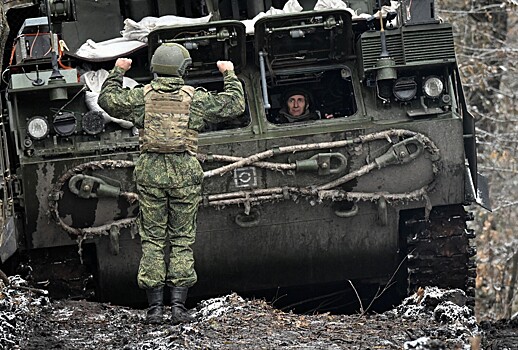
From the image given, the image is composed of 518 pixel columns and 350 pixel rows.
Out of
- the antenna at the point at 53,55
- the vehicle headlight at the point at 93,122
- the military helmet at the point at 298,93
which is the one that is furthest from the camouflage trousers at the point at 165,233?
the military helmet at the point at 298,93

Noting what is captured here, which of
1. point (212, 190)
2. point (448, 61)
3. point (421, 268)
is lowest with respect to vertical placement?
point (421, 268)

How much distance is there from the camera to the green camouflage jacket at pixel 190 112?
8.73 m

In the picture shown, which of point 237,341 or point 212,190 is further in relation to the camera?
point 212,190

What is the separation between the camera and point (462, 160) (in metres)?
10.1

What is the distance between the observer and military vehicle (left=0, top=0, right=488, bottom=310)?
32.3 ft

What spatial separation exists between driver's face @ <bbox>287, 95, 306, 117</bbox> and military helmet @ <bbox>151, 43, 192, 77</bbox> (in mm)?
1928

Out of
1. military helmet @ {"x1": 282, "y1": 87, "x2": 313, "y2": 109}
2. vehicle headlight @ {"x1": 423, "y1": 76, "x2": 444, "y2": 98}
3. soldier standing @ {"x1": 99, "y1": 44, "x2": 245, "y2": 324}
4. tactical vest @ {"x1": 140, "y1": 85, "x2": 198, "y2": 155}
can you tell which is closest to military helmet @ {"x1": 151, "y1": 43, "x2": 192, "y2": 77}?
soldier standing @ {"x1": 99, "y1": 44, "x2": 245, "y2": 324}

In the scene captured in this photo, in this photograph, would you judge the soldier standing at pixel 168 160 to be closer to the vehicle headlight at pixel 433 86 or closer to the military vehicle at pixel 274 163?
the military vehicle at pixel 274 163

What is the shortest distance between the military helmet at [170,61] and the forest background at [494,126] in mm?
10178

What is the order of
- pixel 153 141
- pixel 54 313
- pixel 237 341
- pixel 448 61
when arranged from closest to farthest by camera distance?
pixel 237 341, pixel 153 141, pixel 54 313, pixel 448 61

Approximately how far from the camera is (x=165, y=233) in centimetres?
884

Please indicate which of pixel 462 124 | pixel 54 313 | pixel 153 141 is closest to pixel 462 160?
pixel 462 124

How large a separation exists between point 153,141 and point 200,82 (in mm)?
1806

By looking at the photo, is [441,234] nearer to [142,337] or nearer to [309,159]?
[309,159]
